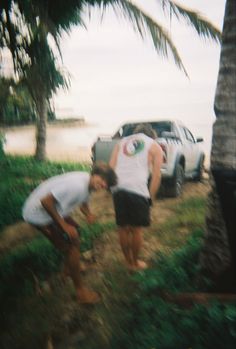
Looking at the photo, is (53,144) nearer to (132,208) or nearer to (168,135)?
(168,135)

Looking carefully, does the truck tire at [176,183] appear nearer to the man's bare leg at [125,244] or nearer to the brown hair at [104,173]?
the man's bare leg at [125,244]

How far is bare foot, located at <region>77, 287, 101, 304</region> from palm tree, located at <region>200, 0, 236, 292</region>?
1.24 metres

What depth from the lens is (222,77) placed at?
3.02 m

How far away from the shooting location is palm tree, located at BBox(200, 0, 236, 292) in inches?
116

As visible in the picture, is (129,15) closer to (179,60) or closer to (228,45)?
(179,60)

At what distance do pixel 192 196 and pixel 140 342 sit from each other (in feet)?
15.8

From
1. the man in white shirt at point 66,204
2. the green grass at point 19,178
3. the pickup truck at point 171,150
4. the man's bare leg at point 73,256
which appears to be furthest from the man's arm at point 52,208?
the pickup truck at point 171,150

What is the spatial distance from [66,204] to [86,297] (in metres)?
1.02

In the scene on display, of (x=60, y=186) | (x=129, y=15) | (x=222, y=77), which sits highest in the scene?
(x=129, y=15)

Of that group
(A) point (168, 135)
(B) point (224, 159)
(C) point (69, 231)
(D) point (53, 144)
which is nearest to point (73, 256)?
(C) point (69, 231)

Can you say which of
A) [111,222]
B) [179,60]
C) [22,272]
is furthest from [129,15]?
[22,272]

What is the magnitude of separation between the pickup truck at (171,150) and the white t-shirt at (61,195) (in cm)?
311

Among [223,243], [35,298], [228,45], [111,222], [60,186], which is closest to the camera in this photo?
[228,45]

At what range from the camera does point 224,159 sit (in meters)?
3.05
